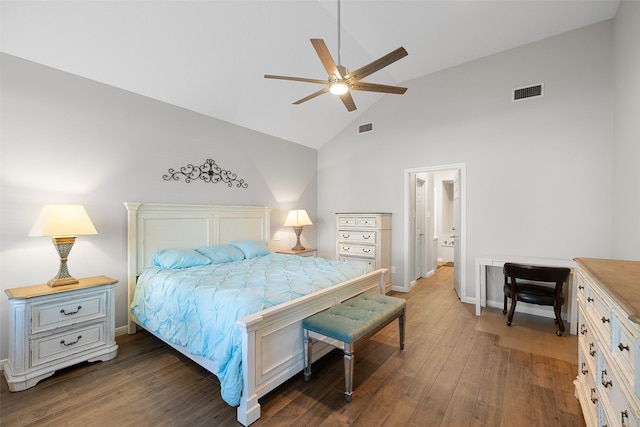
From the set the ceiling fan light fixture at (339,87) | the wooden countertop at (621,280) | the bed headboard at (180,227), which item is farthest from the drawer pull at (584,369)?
the bed headboard at (180,227)

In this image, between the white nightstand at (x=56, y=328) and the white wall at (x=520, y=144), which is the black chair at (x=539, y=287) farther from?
the white nightstand at (x=56, y=328)

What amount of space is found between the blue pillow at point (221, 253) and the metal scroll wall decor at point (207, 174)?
979mm

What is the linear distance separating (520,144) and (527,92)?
70 centimetres

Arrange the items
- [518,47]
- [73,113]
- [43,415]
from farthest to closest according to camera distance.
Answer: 1. [518,47]
2. [73,113]
3. [43,415]

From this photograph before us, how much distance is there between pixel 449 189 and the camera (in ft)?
26.9

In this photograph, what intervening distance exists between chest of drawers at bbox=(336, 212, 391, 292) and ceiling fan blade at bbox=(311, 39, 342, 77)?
2.83 metres

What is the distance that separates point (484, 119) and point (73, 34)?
4.91m

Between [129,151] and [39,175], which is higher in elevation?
[129,151]

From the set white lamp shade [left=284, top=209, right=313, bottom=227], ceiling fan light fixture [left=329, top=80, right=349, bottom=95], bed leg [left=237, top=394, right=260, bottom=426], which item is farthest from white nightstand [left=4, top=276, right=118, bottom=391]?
white lamp shade [left=284, top=209, right=313, bottom=227]

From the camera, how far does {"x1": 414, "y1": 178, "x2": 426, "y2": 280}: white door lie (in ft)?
17.2

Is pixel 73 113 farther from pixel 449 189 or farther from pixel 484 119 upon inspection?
pixel 449 189

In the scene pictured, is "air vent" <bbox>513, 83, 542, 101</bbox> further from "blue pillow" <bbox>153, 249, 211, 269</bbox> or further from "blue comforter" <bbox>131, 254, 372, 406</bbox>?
"blue pillow" <bbox>153, 249, 211, 269</bbox>

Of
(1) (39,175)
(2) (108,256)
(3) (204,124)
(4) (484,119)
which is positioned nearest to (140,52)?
(3) (204,124)

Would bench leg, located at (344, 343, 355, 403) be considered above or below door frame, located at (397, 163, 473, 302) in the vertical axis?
below
